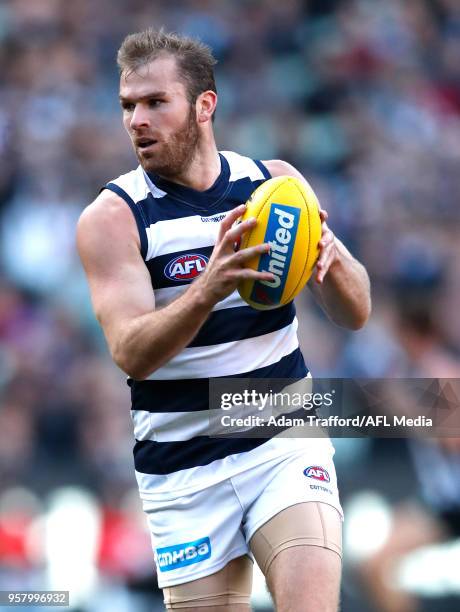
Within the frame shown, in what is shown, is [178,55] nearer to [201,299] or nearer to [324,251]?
[324,251]

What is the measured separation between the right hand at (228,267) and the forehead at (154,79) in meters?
0.84

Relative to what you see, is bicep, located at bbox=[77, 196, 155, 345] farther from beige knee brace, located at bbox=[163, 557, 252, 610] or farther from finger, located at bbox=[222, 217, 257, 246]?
beige knee brace, located at bbox=[163, 557, 252, 610]

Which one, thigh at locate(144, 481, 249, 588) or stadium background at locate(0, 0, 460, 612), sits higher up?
stadium background at locate(0, 0, 460, 612)

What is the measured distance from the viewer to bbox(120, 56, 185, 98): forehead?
4.32 metres

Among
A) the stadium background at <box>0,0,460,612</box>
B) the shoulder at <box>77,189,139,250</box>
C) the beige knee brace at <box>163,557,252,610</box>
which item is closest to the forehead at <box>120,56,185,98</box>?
the shoulder at <box>77,189,139,250</box>

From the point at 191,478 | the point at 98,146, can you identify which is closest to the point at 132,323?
the point at 191,478

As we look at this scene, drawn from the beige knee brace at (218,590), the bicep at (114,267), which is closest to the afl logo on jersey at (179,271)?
the bicep at (114,267)

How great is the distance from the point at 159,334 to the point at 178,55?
4.12 feet

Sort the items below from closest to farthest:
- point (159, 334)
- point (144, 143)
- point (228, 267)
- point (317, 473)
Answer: point (228, 267) → point (159, 334) → point (317, 473) → point (144, 143)

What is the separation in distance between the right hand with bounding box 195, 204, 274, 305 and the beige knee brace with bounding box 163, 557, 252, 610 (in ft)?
3.55

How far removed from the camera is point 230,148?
10.2 metres

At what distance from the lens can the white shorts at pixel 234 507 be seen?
4.11m

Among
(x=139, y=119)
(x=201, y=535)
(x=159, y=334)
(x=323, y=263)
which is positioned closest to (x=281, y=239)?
(x=323, y=263)

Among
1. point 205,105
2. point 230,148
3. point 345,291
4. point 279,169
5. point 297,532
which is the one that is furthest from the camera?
point 230,148
